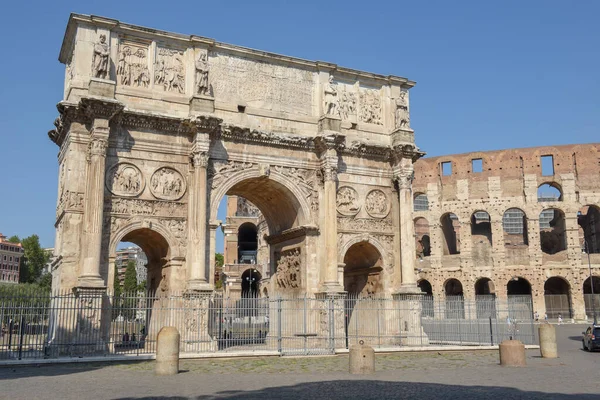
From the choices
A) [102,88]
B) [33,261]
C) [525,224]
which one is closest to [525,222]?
[525,224]

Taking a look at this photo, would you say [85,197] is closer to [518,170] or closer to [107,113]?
[107,113]

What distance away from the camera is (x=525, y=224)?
45062 mm

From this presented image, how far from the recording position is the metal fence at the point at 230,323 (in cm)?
1586

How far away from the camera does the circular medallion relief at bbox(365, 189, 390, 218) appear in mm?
21953

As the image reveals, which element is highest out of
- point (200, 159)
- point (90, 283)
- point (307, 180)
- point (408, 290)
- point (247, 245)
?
point (247, 245)

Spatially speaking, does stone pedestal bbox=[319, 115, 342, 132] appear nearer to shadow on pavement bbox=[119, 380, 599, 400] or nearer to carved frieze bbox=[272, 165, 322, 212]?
carved frieze bbox=[272, 165, 322, 212]

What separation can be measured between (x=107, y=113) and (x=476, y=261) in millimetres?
33071

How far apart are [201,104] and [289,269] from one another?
673cm

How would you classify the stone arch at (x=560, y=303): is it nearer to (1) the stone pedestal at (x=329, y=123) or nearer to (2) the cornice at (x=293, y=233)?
(2) the cornice at (x=293, y=233)

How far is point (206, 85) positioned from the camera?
19.1 meters

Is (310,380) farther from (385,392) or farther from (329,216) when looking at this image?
(329,216)

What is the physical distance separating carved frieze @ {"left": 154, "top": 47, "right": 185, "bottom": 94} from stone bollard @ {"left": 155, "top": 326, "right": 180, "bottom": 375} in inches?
370

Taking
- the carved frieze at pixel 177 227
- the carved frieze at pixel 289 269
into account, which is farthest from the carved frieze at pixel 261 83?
the carved frieze at pixel 289 269

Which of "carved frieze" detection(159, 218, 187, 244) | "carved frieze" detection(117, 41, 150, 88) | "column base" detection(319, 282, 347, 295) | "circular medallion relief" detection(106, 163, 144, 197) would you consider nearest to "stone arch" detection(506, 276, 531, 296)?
"column base" detection(319, 282, 347, 295)
